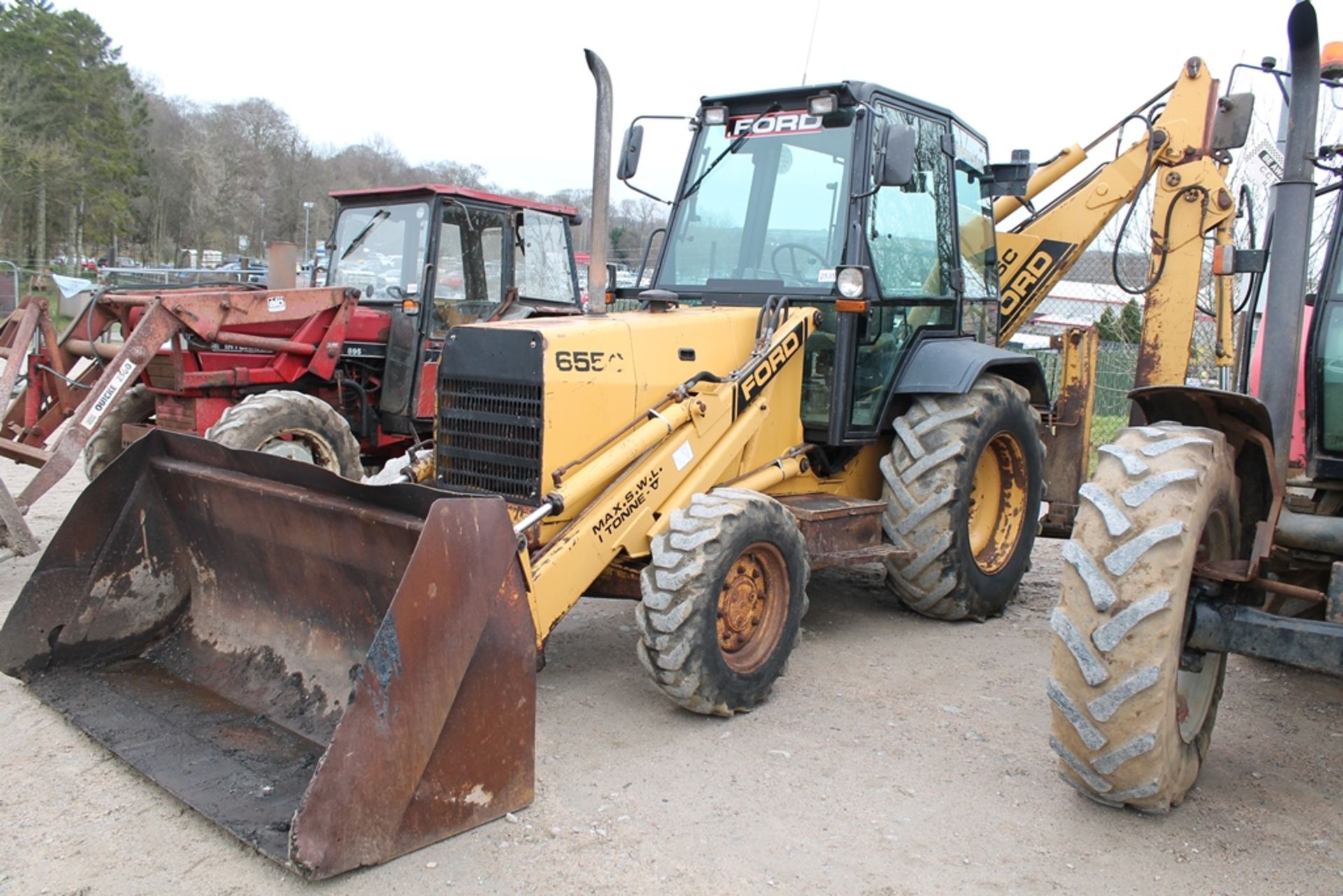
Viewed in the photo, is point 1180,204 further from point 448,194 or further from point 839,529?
point 448,194

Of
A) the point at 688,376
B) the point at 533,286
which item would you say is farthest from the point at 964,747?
the point at 533,286

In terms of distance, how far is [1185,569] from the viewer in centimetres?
320

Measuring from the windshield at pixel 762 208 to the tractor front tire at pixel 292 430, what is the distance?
8.43ft

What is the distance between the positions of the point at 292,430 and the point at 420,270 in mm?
2013

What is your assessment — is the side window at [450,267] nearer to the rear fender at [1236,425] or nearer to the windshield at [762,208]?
the windshield at [762,208]

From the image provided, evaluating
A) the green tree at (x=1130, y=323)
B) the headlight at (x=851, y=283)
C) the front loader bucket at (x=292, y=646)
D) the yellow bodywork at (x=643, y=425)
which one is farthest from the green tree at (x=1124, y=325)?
the front loader bucket at (x=292, y=646)

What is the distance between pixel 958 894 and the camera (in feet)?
10.5

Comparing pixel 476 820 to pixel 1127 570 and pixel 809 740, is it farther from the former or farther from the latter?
pixel 1127 570

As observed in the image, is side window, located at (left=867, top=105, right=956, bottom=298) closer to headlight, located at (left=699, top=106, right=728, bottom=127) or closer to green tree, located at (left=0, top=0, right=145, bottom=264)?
headlight, located at (left=699, top=106, right=728, bottom=127)

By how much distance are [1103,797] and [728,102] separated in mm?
3958

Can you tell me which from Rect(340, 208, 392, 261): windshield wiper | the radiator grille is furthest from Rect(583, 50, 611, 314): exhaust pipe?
Rect(340, 208, 392, 261): windshield wiper

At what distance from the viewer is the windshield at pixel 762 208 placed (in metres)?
5.46

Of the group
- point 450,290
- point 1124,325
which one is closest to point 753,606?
point 450,290

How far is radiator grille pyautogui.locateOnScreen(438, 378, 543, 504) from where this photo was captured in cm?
439
